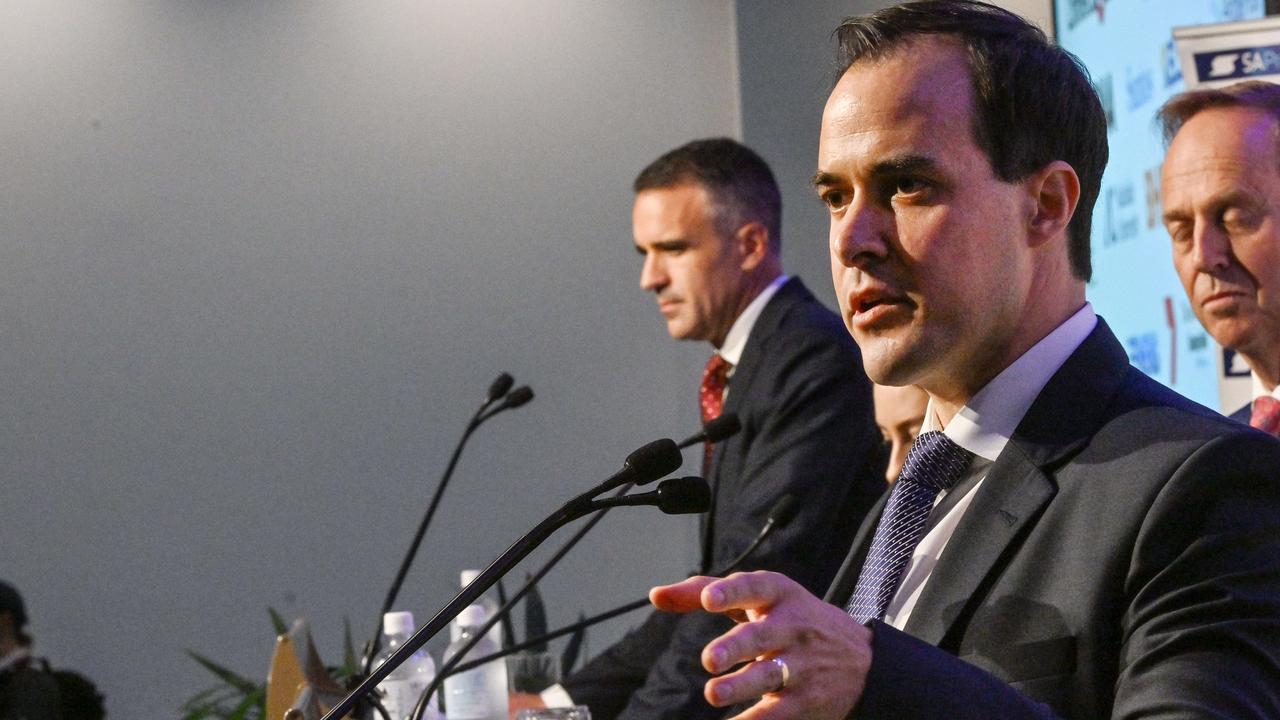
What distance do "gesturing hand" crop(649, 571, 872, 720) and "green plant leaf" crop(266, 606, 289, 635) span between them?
144 inches

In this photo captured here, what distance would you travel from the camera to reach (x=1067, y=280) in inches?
56.7

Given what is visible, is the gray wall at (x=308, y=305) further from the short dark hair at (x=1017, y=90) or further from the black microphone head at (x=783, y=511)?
the short dark hair at (x=1017, y=90)

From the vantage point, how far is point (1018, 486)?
1302 mm

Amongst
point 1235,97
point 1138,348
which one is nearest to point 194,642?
point 1138,348

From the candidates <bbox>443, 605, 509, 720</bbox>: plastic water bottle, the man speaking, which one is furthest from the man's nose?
<bbox>443, 605, 509, 720</bbox>: plastic water bottle

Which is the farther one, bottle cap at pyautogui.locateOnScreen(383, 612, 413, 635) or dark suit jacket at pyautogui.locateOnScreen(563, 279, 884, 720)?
dark suit jacket at pyautogui.locateOnScreen(563, 279, 884, 720)

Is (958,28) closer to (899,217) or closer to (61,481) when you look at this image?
(899,217)

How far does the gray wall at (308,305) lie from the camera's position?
493cm

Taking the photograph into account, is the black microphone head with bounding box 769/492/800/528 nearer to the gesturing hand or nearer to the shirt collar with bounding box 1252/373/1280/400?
the shirt collar with bounding box 1252/373/1280/400

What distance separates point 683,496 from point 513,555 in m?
0.19

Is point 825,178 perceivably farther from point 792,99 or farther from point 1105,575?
point 792,99

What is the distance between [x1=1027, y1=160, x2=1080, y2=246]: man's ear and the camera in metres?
1.41

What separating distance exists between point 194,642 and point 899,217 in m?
4.11

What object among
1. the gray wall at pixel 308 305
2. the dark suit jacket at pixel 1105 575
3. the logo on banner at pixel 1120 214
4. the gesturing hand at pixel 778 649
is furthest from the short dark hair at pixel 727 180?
the gesturing hand at pixel 778 649
